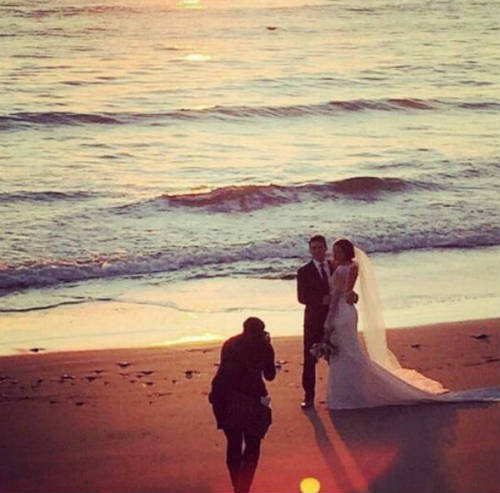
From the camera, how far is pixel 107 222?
2453 centimetres

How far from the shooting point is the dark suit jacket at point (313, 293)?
37.1 ft

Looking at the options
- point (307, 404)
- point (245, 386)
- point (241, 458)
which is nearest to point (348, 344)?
point (307, 404)

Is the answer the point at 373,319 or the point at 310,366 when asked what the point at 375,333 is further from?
the point at 310,366

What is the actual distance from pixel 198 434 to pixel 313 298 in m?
1.64

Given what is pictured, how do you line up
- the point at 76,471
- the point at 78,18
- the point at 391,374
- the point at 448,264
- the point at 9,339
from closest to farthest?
1. the point at 76,471
2. the point at 391,374
3. the point at 9,339
4. the point at 448,264
5. the point at 78,18

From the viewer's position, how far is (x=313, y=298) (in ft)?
37.2

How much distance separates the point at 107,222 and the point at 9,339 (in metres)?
9.88

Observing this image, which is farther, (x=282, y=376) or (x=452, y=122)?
(x=452, y=122)

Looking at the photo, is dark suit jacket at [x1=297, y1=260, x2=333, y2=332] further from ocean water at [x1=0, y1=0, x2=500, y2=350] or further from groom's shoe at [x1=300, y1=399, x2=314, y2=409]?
ocean water at [x1=0, y1=0, x2=500, y2=350]

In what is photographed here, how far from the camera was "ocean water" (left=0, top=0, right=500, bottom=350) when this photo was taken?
2033 cm

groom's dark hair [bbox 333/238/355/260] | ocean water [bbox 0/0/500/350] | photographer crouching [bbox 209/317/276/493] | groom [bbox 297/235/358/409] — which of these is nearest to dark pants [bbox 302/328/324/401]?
groom [bbox 297/235/358/409]

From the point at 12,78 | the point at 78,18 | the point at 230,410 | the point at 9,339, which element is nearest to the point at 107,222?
the point at 9,339

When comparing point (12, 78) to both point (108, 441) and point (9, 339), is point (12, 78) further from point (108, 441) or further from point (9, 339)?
point (108, 441)

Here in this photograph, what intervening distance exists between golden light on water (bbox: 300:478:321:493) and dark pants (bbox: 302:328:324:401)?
191 centimetres
